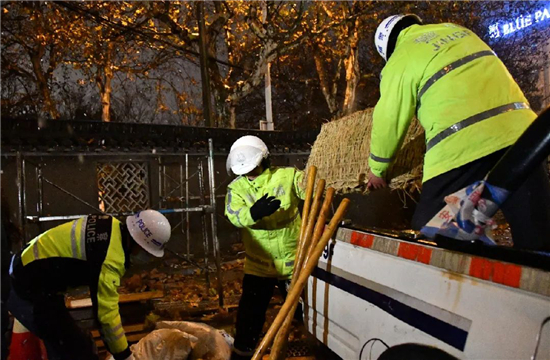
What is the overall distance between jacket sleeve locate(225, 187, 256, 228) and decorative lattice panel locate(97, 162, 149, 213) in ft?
21.2

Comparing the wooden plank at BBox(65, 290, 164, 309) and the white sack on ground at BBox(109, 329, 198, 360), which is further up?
the white sack on ground at BBox(109, 329, 198, 360)

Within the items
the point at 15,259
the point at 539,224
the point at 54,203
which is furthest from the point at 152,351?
the point at 54,203

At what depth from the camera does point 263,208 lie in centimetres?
356

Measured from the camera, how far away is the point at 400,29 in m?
2.76

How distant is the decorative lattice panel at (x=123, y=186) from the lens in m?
9.58

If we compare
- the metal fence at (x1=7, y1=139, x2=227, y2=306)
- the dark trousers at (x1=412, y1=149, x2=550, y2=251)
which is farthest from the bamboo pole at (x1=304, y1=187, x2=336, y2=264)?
the metal fence at (x1=7, y1=139, x2=227, y2=306)

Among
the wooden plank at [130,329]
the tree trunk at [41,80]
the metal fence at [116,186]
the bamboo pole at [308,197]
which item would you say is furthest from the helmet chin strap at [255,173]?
the tree trunk at [41,80]

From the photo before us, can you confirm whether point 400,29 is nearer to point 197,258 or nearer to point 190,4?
point 197,258

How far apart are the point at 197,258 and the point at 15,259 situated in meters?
7.19

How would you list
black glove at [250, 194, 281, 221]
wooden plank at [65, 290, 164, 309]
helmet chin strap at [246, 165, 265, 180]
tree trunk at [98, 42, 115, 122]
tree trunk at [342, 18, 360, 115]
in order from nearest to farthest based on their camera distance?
black glove at [250, 194, 281, 221] → helmet chin strap at [246, 165, 265, 180] → wooden plank at [65, 290, 164, 309] → tree trunk at [342, 18, 360, 115] → tree trunk at [98, 42, 115, 122]

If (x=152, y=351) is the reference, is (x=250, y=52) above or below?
above

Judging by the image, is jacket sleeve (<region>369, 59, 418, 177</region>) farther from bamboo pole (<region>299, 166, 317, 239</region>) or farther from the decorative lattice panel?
the decorative lattice panel

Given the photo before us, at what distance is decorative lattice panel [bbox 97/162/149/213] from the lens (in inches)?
377

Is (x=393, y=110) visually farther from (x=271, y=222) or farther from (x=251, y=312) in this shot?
(x=251, y=312)
